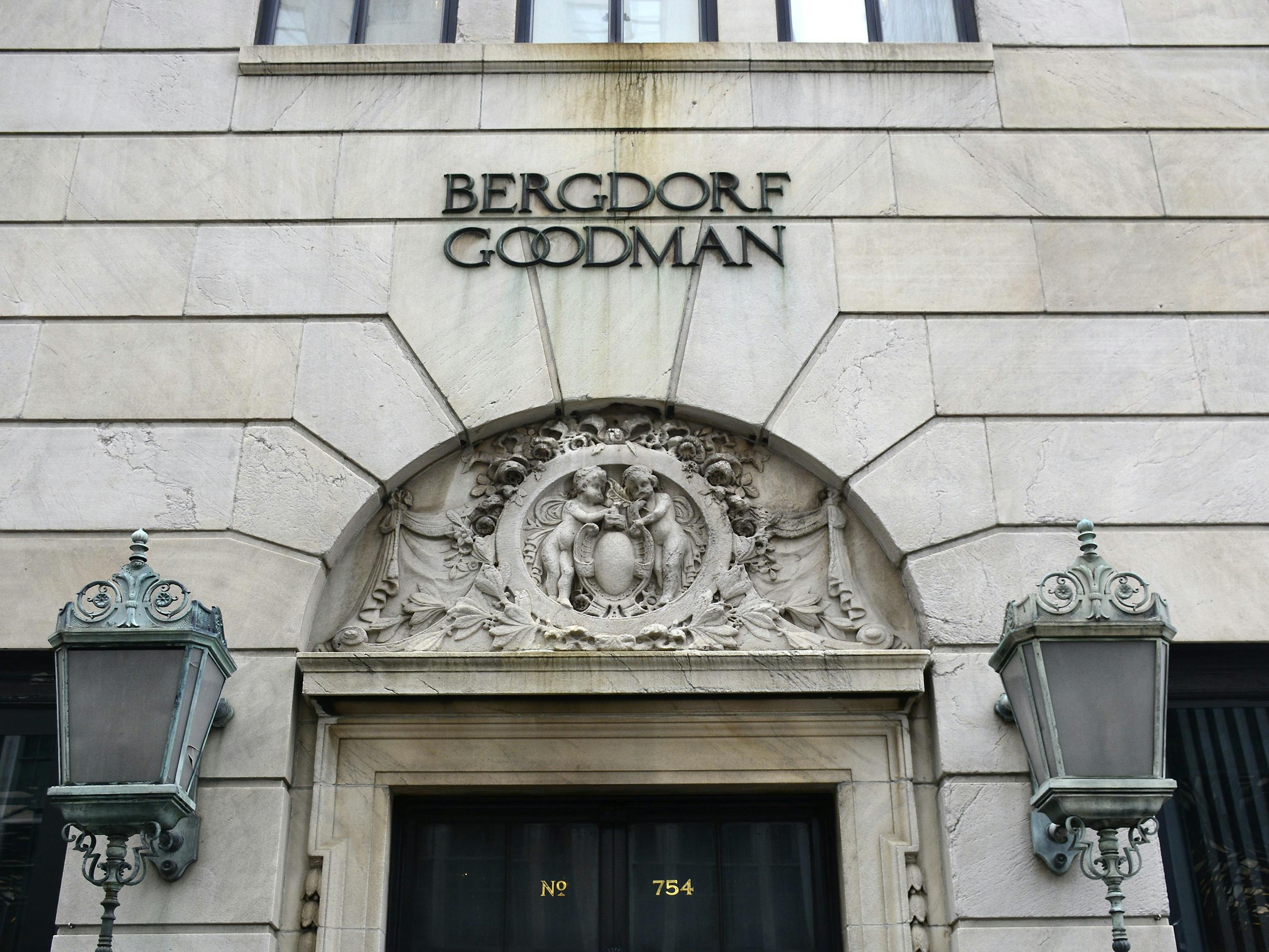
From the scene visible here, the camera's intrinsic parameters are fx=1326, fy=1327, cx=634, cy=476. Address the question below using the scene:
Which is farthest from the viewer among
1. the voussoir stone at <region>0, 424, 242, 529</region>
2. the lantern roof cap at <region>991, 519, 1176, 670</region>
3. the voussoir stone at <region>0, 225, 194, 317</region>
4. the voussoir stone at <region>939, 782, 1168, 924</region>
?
the voussoir stone at <region>0, 225, 194, 317</region>

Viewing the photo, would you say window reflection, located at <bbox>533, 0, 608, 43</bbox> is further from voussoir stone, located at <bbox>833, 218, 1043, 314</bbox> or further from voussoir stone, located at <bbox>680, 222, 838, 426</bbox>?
voussoir stone, located at <bbox>833, 218, 1043, 314</bbox>

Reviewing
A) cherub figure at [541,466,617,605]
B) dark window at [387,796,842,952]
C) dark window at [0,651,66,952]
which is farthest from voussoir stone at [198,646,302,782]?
cherub figure at [541,466,617,605]

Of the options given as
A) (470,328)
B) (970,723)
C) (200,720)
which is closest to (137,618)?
(200,720)

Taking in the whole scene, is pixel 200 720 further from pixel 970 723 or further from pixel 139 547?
pixel 970 723

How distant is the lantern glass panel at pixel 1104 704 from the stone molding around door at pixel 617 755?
1.47 m

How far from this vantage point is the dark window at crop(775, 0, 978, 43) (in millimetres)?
9820

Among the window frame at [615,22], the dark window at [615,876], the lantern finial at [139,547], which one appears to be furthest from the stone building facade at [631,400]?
the lantern finial at [139,547]

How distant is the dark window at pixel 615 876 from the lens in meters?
7.38

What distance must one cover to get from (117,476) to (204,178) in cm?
224

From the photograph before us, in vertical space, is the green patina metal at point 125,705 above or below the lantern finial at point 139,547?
below

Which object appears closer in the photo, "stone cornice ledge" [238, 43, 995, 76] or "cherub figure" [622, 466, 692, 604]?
"cherub figure" [622, 466, 692, 604]

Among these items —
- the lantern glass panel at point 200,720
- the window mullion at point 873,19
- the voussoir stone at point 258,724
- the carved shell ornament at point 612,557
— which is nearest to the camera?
the lantern glass panel at point 200,720

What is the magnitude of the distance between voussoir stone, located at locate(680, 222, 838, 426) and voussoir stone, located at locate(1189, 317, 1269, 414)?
2354 mm

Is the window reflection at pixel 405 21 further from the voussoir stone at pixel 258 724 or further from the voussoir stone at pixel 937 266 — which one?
the voussoir stone at pixel 258 724
